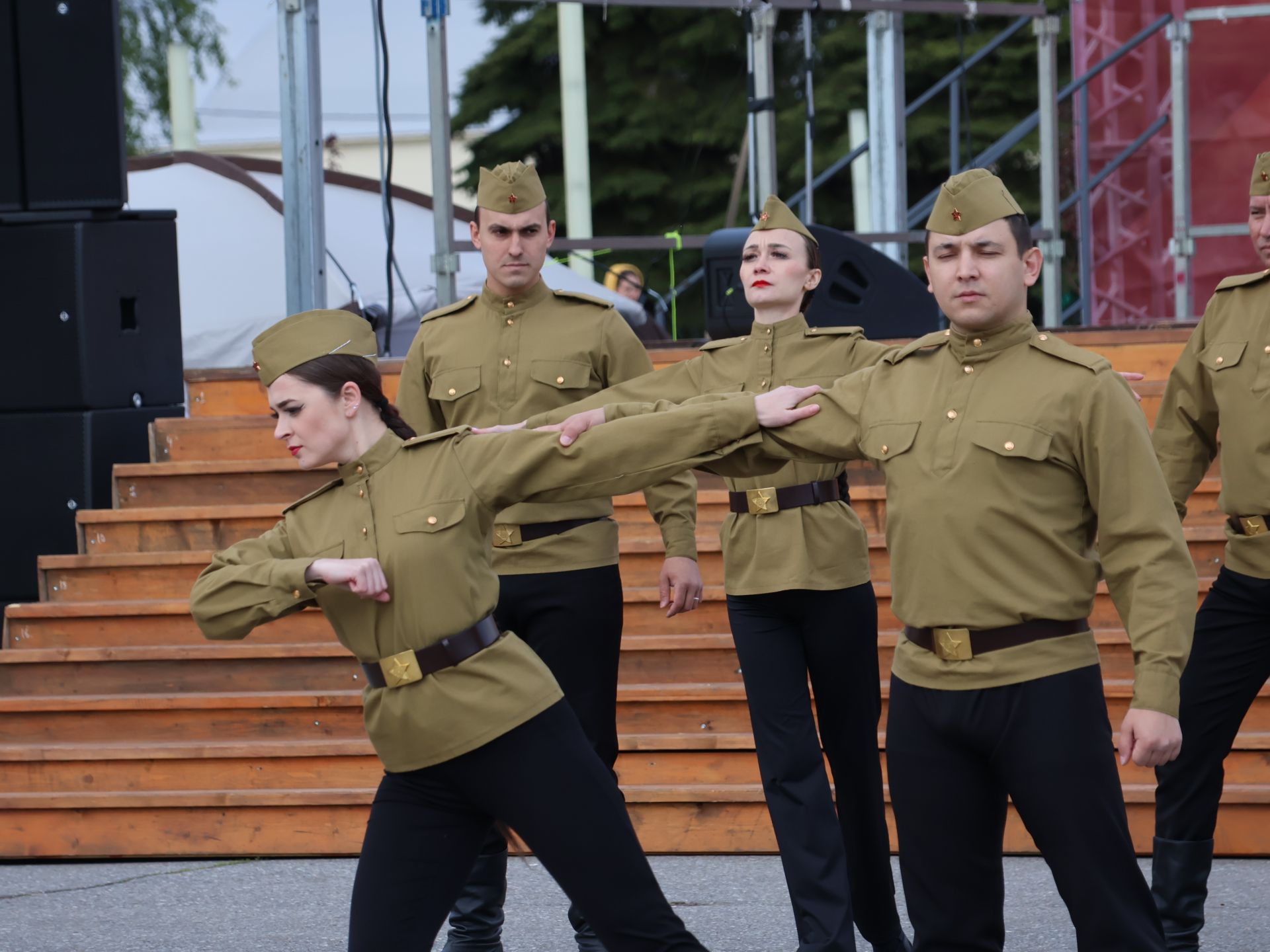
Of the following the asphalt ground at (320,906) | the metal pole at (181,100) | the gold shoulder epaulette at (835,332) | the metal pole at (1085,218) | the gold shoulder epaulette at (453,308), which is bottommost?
the asphalt ground at (320,906)

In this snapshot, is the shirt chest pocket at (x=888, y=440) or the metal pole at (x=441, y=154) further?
the metal pole at (x=441, y=154)

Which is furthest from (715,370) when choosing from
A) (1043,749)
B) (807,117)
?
(807,117)

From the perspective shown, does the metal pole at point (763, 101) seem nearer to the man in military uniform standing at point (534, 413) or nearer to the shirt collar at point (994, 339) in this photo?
the man in military uniform standing at point (534, 413)

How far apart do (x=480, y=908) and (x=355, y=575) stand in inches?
56.7

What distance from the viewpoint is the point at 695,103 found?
22.2 metres

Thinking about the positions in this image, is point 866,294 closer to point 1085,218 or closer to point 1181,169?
point 1181,169

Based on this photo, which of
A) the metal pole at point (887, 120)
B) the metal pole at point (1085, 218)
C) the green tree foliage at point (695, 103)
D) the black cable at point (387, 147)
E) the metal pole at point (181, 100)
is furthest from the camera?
the metal pole at point (181, 100)

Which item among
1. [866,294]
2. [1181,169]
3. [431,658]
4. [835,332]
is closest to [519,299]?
[835,332]

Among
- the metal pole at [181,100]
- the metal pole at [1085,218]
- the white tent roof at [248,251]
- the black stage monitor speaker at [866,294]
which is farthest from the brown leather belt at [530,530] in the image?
the metal pole at [181,100]

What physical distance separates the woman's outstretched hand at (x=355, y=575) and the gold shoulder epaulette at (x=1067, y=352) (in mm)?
1225

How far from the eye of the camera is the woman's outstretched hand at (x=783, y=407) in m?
3.14

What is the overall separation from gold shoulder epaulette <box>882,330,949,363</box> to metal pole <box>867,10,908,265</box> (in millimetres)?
5812

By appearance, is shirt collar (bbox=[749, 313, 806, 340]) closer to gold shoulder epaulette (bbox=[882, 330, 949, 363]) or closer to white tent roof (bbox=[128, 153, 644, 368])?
gold shoulder epaulette (bbox=[882, 330, 949, 363])

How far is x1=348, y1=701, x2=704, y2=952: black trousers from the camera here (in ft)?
9.78
